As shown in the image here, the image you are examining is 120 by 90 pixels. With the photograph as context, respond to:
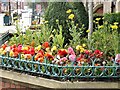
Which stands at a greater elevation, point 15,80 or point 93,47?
point 93,47

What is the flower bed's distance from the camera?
3881mm

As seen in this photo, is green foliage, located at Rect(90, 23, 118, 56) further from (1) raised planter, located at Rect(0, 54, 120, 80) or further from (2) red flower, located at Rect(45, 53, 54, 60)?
(2) red flower, located at Rect(45, 53, 54, 60)

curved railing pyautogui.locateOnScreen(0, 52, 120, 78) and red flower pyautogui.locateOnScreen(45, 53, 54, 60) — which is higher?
red flower pyautogui.locateOnScreen(45, 53, 54, 60)

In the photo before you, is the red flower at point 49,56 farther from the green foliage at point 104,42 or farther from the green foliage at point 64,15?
the green foliage at point 64,15

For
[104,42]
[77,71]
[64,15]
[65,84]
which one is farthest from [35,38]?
[65,84]

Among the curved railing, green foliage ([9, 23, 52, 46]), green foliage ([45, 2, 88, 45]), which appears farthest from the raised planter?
green foliage ([45, 2, 88, 45])

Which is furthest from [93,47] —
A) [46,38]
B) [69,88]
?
[69,88]

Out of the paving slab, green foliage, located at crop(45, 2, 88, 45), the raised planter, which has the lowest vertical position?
the paving slab

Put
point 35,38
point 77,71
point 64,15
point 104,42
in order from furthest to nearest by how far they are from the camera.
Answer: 1. point 64,15
2. point 35,38
3. point 104,42
4. point 77,71

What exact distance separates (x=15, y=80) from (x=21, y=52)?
1.89 ft

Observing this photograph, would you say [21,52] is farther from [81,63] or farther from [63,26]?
[63,26]

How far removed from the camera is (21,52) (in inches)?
179

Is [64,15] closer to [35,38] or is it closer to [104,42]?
[35,38]

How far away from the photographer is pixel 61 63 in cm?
401
